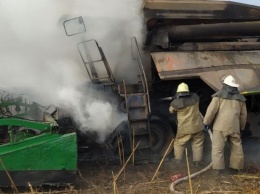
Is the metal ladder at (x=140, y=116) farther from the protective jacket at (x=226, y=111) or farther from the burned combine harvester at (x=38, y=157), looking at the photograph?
the burned combine harvester at (x=38, y=157)

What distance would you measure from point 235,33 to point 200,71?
56.5 inches

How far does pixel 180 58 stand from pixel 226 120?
141 centimetres

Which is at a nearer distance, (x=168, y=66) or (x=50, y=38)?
(x=168, y=66)

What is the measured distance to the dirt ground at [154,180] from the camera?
562 cm

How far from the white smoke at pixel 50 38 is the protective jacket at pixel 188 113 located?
3.51ft

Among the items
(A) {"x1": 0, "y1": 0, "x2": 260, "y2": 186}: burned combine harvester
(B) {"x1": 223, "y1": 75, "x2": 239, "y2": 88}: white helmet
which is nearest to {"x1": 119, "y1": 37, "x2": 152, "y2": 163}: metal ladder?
(A) {"x1": 0, "y1": 0, "x2": 260, "y2": 186}: burned combine harvester

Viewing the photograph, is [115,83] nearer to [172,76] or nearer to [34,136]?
[172,76]

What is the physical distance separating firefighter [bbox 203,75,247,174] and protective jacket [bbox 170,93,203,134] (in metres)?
0.40

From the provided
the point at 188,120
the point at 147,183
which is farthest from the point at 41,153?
the point at 188,120

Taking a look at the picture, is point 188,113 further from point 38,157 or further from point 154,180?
point 38,157

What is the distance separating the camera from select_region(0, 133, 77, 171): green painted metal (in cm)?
543

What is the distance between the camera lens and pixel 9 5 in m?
7.24

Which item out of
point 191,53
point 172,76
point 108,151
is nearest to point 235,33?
point 191,53

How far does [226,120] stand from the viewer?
21.0 feet
